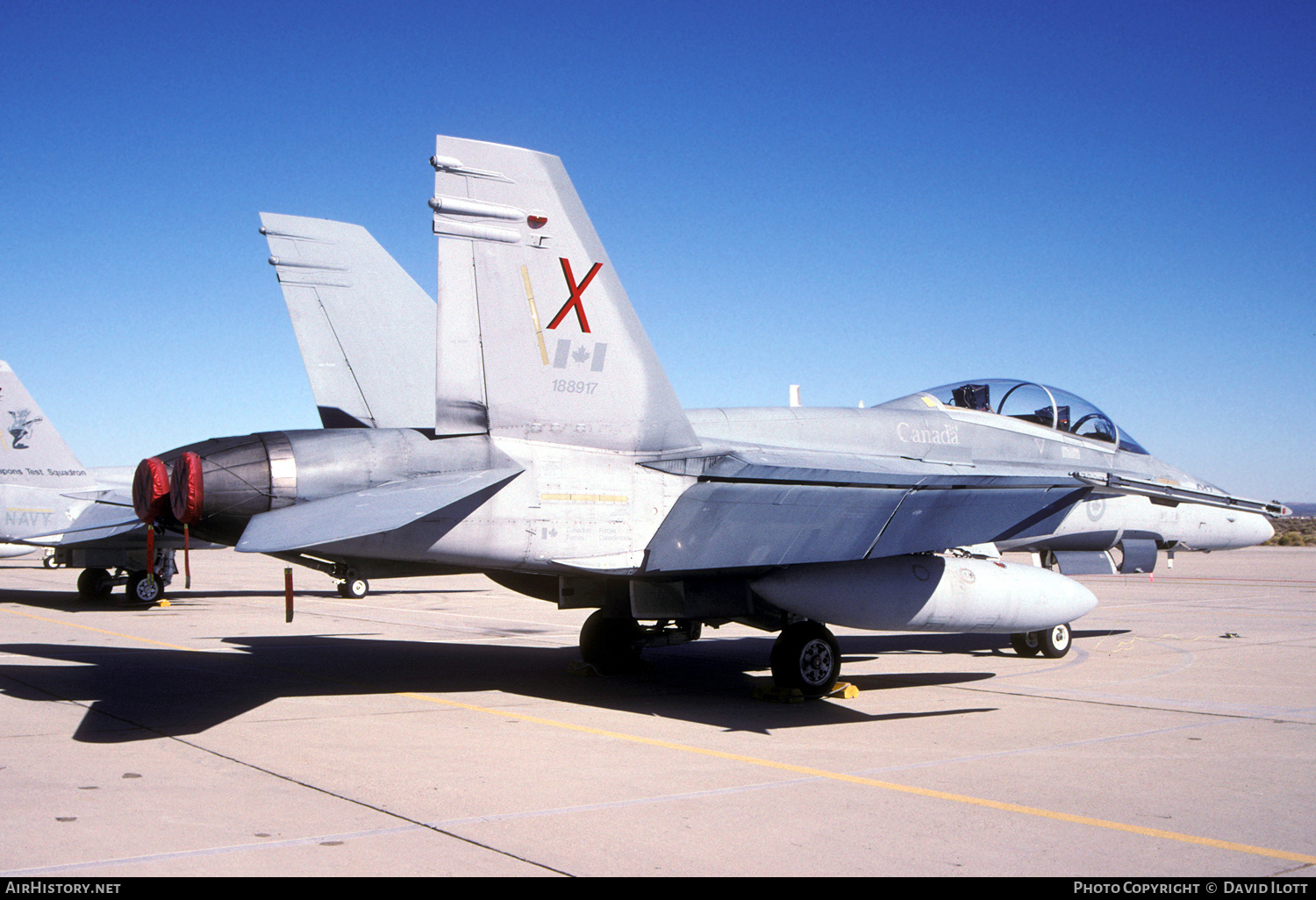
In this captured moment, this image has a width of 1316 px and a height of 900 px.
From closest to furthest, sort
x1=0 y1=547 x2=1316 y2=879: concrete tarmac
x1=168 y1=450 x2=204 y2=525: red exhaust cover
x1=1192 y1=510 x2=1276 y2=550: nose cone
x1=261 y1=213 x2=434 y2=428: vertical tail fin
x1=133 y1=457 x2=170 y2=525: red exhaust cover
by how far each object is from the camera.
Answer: x1=0 y1=547 x2=1316 y2=879: concrete tarmac
x1=168 y1=450 x2=204 y2=525: red exhaust cover
x1=133 y1=457 x2=170 y2=525: red exhaust cover
x1=261 y1=213 x2=434 y2=428: vertical tail fin
x1=1192 y1=510 x2=1276 y2=550: nose cone

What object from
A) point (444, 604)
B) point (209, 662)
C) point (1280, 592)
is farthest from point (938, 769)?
point (1280, 592)

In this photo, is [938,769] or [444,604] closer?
[938,769]

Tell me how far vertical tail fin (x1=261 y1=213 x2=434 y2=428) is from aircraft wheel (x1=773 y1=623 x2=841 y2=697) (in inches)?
194

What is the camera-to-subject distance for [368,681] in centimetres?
1004

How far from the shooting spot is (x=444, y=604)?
2097cm

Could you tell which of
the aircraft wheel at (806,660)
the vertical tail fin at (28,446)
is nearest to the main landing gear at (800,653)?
the aircraft wheel at (806,660)

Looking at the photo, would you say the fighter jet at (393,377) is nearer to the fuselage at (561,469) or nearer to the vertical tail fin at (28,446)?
the fuselage at (561,469)

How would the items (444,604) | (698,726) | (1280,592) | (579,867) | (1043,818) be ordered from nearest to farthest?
(579,867) < (1043,818) < (698,726) < (444,604) < (1280,592)

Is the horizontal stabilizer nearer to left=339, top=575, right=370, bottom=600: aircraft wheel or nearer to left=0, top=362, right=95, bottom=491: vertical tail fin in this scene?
left=339, top=575, right=370, bottom=600: aircraft wheel

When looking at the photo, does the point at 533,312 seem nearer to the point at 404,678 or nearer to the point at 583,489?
the point at 583,489

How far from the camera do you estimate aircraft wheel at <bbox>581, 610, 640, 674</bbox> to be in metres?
10.3

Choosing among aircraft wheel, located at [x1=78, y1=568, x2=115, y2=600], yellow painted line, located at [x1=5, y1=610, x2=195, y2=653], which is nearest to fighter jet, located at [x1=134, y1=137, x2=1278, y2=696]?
yellow painted line, located at [x1=5, y1=610, x2=195, y2=653]

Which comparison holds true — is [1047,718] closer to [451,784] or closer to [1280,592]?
[451,784]

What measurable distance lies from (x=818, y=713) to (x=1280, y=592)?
18.9 metres
